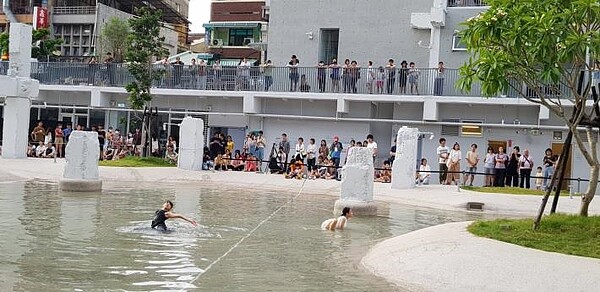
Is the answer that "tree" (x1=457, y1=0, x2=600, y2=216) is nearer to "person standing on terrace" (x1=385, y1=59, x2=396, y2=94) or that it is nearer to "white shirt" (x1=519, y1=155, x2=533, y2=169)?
"white shirt" (x1=519, y1=155, x2=533, y2=169)

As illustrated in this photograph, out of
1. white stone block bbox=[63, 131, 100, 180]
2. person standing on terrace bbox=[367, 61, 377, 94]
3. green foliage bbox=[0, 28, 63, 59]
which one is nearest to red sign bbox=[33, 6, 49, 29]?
green foliage bbox=[0, 28, 63, 59]

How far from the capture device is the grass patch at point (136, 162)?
31.7 m

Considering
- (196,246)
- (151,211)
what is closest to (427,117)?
(151,211)

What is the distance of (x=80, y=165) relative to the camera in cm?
2314

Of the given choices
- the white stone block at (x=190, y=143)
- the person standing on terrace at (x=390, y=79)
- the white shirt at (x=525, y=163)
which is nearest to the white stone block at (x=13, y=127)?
the white stone block at (x=190, y=143)

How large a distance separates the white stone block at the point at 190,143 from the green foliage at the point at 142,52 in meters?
4.23

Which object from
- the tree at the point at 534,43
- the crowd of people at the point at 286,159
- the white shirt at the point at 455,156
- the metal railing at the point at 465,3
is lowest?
the crowd of people at the point at 286,159

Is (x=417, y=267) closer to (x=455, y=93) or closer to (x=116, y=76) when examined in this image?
(x=455, y=93)

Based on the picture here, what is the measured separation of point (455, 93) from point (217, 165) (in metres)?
11.0

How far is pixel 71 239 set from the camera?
1445 centimetres

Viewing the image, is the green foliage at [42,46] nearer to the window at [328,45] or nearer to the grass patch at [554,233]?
the window at [328,45]

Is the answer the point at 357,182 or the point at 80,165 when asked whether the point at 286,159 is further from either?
the point at 357,182

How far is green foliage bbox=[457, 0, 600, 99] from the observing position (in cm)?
1310

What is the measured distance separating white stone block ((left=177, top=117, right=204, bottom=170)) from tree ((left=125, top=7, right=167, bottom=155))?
166 inches
